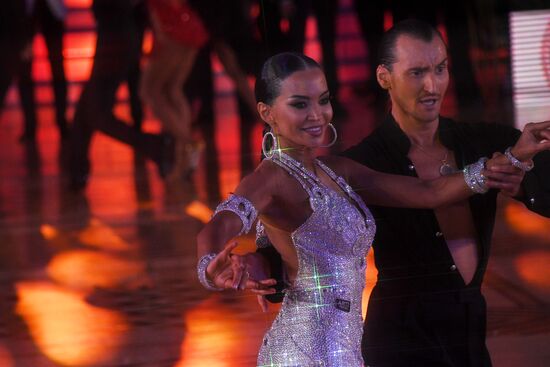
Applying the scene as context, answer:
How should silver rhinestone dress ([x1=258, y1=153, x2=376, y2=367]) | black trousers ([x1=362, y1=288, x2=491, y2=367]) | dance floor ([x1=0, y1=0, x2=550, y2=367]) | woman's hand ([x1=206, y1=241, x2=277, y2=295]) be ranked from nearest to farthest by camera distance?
woman's hand ([x1=206, y1=241, x2=277, y2=295]) → silver rhinestone dress ([x1=258, y1=153, x2=376, y2=367]) → black trousers ([x1=362, y1=288, x2=491, y2=367]) → dance floor ([x1=0, y1=0, x2=550, y2=367])

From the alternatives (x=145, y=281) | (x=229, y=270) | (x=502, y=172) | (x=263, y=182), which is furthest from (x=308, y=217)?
(x=145, y=281)

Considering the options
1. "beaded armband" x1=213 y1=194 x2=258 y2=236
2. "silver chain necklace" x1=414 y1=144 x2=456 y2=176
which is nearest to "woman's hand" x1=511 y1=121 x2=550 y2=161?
"silver chain necklace" x1=414 y1=144 x2=456 y2=176

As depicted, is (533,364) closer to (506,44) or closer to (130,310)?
(506,44)

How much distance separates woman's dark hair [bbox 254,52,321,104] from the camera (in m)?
1.91

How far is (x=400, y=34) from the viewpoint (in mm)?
2094

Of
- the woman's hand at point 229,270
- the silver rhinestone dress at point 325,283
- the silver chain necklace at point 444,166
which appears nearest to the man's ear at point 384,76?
the silver chain necklace at point 444,166

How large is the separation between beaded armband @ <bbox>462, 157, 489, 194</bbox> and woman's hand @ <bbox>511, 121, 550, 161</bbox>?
0.07 metres

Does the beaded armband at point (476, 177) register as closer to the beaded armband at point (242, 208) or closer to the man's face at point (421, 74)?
the man's face at point (421, 74)

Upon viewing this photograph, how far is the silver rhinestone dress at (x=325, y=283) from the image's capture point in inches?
75.8

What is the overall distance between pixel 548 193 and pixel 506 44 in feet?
2.62

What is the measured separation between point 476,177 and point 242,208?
1.44ft

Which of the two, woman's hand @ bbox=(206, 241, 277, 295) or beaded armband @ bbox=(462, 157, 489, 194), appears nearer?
woman's hand @ bbox=(206, 241, 277, 295)

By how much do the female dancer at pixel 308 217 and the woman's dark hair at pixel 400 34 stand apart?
220mm

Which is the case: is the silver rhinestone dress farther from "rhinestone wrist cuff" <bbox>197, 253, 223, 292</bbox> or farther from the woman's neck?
"rhinestone wrist cuff" <bbox>197, 253, 223, 292</bbox>
